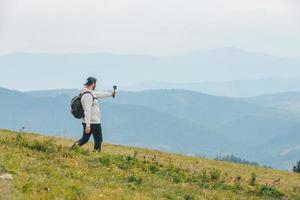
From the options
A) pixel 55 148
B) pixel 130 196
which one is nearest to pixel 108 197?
pixel 130 196

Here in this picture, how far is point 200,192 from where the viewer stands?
621 inches

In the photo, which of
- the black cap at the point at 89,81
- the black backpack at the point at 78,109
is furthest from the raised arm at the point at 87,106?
the black cap at the point at 89,81

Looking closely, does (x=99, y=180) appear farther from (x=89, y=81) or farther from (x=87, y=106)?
(x=89, y=81)

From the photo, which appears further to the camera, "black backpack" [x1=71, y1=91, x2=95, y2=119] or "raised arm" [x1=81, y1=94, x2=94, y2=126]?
"black backpack" [x1=71, y1=91, x2=95, y2=119]

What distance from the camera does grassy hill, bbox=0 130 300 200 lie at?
11.4 m

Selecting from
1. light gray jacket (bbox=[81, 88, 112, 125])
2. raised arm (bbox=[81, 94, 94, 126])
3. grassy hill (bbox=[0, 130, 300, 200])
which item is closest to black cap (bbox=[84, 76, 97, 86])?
light gray jacket (bbox=[81, 88, 112, 125])

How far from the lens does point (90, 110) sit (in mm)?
19656

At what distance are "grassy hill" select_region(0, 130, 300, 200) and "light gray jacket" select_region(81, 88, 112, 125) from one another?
4.97 ft

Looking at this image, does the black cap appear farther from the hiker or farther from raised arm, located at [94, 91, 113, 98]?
raised arm, located at [94, 91, 113, 98]

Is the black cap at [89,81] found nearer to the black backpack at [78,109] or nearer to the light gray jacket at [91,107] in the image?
the light gray jacket at [91,107]

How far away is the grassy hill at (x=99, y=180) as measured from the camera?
11.4 metres

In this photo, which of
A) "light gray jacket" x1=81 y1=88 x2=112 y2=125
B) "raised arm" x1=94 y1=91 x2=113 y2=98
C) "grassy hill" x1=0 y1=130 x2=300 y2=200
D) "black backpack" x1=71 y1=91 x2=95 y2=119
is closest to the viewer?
"grassy hill" x1=0 y1=130 x2=300 y2=200

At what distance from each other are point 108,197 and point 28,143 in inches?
269

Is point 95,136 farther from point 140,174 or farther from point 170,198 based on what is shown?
point 170,198
